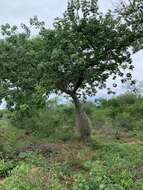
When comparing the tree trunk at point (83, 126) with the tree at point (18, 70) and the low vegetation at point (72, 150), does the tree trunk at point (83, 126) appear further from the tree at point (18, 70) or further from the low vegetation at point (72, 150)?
the tree at point (18, 70)

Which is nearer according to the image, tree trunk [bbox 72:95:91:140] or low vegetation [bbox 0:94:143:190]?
low vegetation [bbox 0:94:143:190]

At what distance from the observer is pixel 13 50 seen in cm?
1977

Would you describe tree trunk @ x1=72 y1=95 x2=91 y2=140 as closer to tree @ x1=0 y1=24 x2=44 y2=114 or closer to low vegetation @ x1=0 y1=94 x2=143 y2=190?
low vegetation @ x1=0 y1=94 x2=143 y2=190

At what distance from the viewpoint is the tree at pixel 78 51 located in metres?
17.9

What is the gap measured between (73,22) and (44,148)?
4735mm

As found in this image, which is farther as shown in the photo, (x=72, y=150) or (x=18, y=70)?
(x=18, y=70)

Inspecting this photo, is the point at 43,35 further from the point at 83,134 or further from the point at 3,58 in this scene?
the point at 83,134

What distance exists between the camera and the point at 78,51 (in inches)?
720

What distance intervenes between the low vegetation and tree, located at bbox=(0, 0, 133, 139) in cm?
181

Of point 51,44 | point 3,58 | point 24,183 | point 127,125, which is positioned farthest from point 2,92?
point 24,183

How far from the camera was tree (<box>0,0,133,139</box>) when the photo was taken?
1794 centimetres

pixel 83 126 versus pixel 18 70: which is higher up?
pixel 18 70

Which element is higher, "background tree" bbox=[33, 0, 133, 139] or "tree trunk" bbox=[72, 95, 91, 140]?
"background tree" bbox=[33, 0, 133, 139]

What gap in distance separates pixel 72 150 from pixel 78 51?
3539 mm
